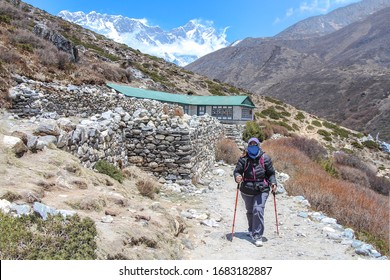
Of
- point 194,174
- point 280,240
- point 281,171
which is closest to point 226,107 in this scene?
point 281,171

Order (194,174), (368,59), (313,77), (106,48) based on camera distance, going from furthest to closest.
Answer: (368,59) → (313,77) → (106,48) → (194,174)

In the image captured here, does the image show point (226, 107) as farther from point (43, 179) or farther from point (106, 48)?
point (43, 179)

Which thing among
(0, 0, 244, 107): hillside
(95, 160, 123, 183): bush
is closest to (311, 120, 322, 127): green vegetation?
(0, 0, 244, 107): hillside

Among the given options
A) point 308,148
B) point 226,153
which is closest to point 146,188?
point 226,153

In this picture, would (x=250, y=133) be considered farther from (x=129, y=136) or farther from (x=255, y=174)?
(x=255, y=174)

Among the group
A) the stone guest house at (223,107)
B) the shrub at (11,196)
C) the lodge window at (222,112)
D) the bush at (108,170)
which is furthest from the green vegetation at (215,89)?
the shrub at (11,196)

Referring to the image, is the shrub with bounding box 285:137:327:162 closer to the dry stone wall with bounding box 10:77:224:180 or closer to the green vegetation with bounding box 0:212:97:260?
the dry stone wall with bounding box 10:77:224:180

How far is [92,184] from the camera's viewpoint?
21.5 feet

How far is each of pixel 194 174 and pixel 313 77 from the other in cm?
11171

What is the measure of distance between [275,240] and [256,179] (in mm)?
1423

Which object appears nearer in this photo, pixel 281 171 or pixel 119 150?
pixel 119 150

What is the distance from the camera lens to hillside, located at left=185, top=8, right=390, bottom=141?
250ft

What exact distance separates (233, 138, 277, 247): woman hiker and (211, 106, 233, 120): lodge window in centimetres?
3415

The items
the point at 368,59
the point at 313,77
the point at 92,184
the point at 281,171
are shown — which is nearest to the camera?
the point at 92,184
